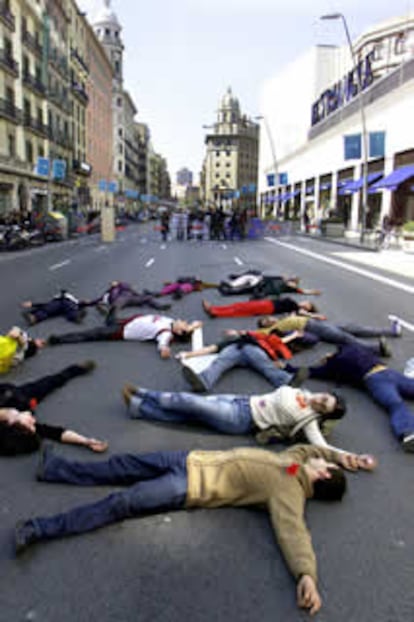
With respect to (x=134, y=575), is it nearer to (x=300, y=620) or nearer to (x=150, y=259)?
(x=300, y=620)

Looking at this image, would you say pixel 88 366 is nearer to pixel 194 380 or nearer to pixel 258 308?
pixel 194 380

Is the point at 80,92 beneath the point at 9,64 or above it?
above

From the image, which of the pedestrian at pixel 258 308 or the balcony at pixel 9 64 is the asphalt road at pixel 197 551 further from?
the balcony at pixel 9 64

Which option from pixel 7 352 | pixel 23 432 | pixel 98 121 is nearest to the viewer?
pixel 23 432

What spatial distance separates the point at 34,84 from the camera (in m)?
40.8

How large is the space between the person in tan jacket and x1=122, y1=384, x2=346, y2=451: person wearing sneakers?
37 centimetres

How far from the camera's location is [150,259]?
18.7m

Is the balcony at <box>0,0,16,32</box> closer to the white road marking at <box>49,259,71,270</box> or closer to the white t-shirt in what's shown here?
the white road marking at <box>49,259,71,270</box>

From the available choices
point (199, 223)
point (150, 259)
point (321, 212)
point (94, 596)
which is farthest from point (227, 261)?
point (321, 212)

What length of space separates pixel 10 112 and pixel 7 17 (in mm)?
6098

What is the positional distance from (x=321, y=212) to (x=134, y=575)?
48.5m

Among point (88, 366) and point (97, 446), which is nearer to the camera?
point (97, 446)

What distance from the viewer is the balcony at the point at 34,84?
39125 mm

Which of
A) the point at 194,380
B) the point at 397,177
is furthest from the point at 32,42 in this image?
the point at 194,380
